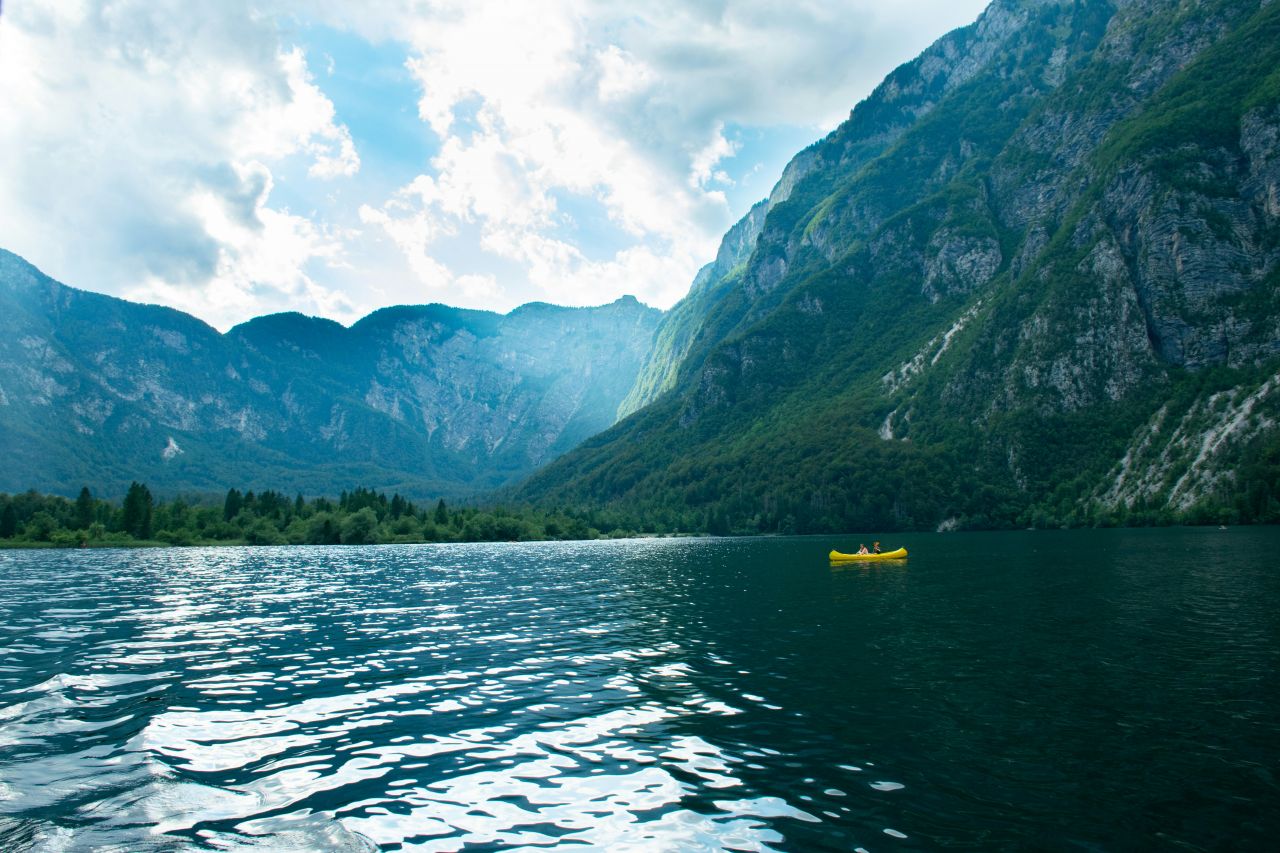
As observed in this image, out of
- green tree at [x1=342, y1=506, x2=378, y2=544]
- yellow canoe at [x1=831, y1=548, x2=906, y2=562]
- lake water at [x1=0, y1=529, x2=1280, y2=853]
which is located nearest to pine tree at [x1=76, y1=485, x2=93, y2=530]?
green tree at [x1=342, y1=506, x2=378, y2=544]

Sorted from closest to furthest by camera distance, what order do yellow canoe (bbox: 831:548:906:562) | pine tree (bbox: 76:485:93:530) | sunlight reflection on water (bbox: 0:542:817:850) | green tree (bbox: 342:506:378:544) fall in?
sunlight reflection on water (bbox: 0:542:817:850) → yellow canoe (bbox: 831:548:906:562) → pine tree (bbox: 76:485:93:530) → green tree (bbox: 342:506:378:544)

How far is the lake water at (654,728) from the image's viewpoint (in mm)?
13875

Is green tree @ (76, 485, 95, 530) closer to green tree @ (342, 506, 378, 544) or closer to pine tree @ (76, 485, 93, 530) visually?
pine tree @ (76, 485, 93, 530)

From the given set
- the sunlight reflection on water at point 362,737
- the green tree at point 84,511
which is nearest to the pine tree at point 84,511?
the green tree at point 84,511

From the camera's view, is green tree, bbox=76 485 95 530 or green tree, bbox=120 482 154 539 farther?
green tree, bbox=120 482 154 539

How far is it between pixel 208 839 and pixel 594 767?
8.39 m

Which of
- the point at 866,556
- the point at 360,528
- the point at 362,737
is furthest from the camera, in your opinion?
the point at 360,528

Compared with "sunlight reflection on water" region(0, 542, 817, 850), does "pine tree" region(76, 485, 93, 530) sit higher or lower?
higher

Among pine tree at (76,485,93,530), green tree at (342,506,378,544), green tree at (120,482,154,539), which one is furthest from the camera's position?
green tree at (342,506,378,544)

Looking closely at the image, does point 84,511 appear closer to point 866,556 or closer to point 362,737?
point 866,556

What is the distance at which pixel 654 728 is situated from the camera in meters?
21.4

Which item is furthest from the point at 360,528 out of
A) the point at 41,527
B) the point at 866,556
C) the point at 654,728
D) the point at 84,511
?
the point at 654,728

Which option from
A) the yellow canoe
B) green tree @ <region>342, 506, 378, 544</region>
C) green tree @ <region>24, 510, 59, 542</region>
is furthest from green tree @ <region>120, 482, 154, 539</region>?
the yellow canoe

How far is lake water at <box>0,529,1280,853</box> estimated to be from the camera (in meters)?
13.9
